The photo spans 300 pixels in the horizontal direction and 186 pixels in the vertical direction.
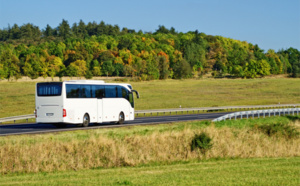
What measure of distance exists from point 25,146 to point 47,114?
472 inches

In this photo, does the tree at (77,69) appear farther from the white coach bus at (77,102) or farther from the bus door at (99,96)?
the bus door at (99,96)

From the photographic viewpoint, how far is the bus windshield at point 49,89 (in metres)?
30.7

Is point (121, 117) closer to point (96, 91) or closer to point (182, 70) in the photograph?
point (96, 91)

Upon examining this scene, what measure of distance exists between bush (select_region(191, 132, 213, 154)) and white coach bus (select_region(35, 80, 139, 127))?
11757 mm

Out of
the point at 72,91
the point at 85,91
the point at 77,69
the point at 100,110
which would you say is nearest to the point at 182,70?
the point at 77,69

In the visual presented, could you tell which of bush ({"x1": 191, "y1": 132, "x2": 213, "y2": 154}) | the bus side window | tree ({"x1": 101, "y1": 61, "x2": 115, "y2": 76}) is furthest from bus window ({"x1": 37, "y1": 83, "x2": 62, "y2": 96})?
tree ({"x1": 101, "y1": 61, "x2": 115, "y2": 76})

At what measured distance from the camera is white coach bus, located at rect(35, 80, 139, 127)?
30.8 m

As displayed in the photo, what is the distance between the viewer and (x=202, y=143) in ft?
70.3

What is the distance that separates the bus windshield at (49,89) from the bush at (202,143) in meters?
12.0

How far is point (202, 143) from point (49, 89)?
523 inches

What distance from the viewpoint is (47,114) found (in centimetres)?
3119

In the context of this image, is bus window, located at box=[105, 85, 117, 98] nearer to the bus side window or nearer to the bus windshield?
the bus side window

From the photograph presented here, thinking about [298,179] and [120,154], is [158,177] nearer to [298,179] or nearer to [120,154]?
[298,179]

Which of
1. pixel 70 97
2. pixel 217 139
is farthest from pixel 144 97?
pixel 217 139
